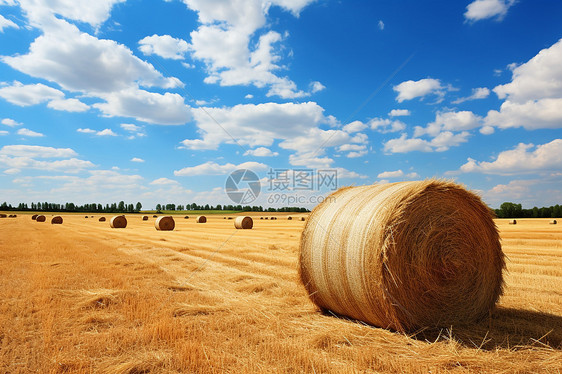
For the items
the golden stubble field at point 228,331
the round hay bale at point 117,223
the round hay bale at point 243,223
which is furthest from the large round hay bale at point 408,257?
the round hay bale at point 117,223

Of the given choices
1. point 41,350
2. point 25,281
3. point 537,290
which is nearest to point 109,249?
point 25,281

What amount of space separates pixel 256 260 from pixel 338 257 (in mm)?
5913

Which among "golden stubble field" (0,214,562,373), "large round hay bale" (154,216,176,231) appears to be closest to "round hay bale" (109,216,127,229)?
"large round hay bale" (154,216,176,231)

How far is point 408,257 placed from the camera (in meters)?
5.14

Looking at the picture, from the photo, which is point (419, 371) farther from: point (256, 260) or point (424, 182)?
point (256, 260)

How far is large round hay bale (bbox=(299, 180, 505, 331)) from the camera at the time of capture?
5.00 meters

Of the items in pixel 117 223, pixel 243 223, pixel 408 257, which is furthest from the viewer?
pixel 117 223

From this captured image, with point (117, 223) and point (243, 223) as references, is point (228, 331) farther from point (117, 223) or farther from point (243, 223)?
point (117, 223)

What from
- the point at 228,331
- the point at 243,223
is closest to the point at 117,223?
the point at 243,223

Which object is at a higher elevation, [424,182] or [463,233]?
[424,182]

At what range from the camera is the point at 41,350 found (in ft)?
13.4

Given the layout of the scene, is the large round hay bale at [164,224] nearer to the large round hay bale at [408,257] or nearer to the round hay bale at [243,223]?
the round hay bale at [243,223]

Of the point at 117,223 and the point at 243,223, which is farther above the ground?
the point at 243,223

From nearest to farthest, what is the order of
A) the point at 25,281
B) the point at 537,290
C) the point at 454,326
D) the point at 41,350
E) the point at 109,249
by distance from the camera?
the point at 41,350, the point at 454,326, the point at 537,290, the point at 25,281, the point at 109,249
